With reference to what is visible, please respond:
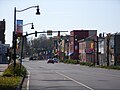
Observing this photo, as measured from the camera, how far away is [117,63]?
8981 centimetres

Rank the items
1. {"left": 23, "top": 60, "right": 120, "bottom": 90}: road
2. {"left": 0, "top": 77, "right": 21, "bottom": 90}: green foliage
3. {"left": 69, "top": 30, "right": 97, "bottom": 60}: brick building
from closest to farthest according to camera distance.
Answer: {"left": 0, "top": 77, "right": 21, "bottom": 90}: green foliage < {"left": 23, "top": 60, "right": 120, "bottom": 90}: road < {"left": 69, "top": 30, "right": 97, "bottom": 60}: brick building

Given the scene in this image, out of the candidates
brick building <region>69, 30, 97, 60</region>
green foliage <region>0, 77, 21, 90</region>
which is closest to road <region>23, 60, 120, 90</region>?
green foliage <region>0, 77, 21, 90</region>

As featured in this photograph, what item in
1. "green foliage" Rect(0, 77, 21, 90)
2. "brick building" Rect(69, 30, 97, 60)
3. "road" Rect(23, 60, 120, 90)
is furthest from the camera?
"brick building" Rect(69, 30, 97, 60)

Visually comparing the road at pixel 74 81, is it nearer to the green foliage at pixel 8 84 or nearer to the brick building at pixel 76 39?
the green foliage at pixel 8 84

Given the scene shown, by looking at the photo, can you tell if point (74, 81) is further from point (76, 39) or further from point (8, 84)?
point (76, 39)

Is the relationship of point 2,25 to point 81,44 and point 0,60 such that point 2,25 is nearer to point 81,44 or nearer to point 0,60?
point 0,60

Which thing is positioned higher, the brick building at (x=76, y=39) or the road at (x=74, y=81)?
the brick building at (x=76, y=39)

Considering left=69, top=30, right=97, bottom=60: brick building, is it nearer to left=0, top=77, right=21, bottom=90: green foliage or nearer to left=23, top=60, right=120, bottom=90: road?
left=23, top=60, right=120, bottom=90: road

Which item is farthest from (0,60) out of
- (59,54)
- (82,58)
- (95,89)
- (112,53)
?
(95,89)

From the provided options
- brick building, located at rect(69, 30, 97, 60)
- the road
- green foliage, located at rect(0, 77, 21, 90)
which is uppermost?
brick building, located at rect(69, 30, 97, 60)

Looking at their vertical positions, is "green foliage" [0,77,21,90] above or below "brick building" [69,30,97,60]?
below

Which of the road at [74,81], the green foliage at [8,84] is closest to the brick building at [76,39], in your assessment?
the road at [74,81]

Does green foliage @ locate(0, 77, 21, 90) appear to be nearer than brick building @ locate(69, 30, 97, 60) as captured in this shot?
Yes

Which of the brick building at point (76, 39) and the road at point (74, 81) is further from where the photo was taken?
the brick building at point (76, 39)
